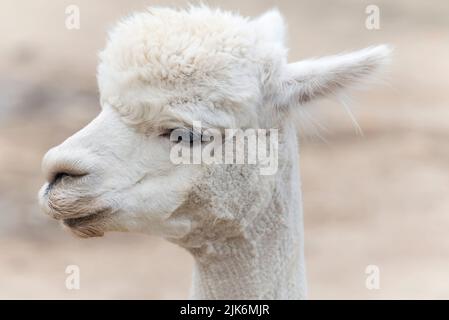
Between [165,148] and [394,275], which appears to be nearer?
[165,148]

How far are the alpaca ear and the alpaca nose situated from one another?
2.30 feet

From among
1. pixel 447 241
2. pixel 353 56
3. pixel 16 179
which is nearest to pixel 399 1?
pixel 447 241

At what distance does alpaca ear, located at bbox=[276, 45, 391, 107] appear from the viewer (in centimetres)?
271

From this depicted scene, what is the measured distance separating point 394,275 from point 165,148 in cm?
594

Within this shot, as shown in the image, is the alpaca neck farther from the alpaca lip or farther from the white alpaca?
the alpaca lip

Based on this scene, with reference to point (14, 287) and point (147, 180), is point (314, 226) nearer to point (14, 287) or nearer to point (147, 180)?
point (14, 287)

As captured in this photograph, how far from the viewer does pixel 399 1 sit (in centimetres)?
1226

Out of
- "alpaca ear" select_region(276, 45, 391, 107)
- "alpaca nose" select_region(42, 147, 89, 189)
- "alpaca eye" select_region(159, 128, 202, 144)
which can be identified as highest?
"alpaca ear" select_region(276, 45, 391, 107)

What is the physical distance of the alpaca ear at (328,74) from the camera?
2.71 metres

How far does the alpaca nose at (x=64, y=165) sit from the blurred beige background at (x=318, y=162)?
4692 millimetres
